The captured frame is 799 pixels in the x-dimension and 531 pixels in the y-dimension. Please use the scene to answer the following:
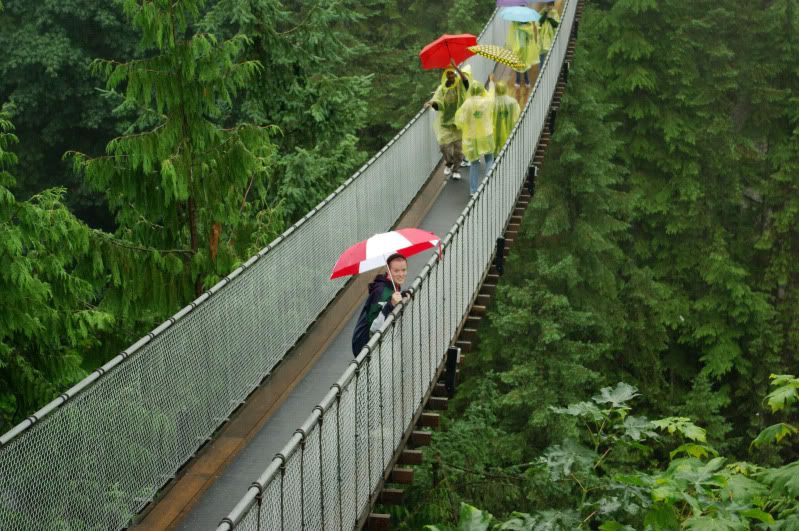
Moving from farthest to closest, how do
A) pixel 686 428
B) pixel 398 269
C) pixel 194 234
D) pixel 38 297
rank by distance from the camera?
1. pixel 194 234
2. pixel 38 297
3. pixel 398 269
4. pixel 686 428

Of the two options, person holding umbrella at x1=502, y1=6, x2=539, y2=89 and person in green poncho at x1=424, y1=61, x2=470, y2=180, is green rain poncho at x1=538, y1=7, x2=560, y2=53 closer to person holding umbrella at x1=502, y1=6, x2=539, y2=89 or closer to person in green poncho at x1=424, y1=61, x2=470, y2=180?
person holding umbrella at x1=502, y1=6, x2=539, y2=89

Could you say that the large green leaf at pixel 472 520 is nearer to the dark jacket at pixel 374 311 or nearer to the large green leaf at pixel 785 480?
the large green leaf at pixel 785 480

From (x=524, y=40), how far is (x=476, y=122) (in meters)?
4.94

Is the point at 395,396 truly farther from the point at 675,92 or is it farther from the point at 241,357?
the point at 675,92

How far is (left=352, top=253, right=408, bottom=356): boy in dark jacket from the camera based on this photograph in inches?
295

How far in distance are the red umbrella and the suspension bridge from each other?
2.17 m

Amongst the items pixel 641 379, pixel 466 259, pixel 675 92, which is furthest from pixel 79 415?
pixel 675 92

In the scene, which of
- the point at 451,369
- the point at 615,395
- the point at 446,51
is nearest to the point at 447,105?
the point at 446,51

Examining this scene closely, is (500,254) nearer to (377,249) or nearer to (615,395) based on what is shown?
(377,249)

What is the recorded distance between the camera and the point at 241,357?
27.8 feet

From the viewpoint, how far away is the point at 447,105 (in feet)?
44.1

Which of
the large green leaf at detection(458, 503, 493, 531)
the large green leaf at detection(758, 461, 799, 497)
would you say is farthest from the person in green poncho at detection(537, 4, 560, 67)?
the large green leaf at detection(458, 503, 493, 531)

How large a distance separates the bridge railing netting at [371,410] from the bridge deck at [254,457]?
81 centimetres

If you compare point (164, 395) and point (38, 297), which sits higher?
point (164, 395)
